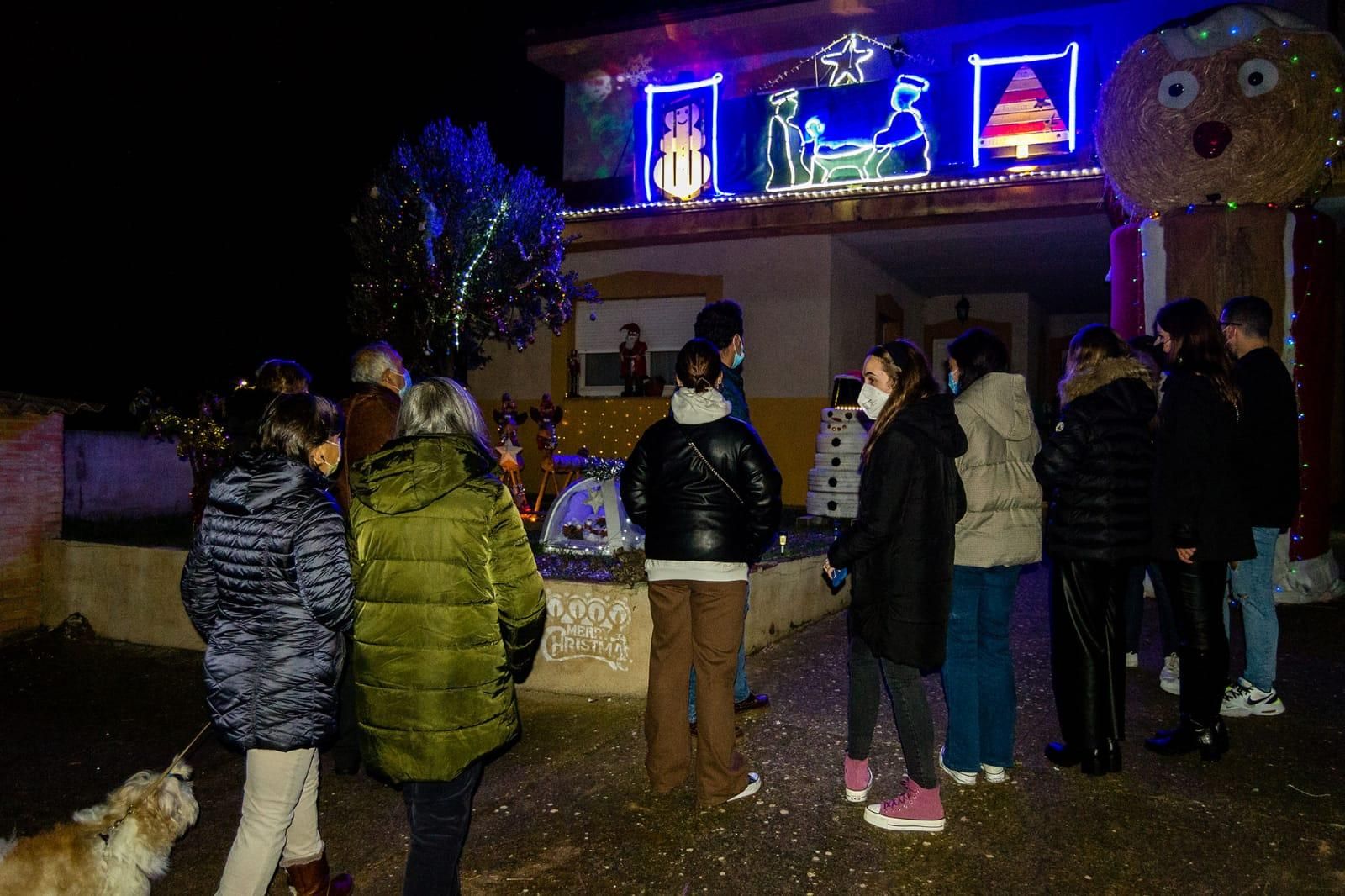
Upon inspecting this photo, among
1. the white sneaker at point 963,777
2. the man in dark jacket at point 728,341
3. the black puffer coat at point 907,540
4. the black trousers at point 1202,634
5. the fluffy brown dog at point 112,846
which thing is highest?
the man in dark jacket at point 728,341

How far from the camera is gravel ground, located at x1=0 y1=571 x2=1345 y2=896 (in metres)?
3.15

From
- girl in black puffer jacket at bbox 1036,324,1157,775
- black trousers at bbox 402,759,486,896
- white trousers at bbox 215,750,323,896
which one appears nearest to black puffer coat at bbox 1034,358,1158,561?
girl in black puffer jacket at bbox 1036,324,1157,775

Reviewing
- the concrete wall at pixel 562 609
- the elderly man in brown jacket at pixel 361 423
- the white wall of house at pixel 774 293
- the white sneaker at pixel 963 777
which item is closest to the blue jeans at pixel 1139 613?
the white sneaker at pixel 963 777

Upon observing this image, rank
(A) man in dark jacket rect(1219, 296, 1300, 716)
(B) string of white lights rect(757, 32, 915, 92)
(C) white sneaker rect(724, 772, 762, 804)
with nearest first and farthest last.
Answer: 1. (C) white sneaker rect(724, 772, 762, 804)
2. (A) man in dark jacket rect(1219, 296, 1300, 716)
3. (B) string of white lights rect(757, 32, 915, 92)

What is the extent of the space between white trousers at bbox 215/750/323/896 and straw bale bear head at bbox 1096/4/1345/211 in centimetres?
743

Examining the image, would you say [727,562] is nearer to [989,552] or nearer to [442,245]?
[989,552]

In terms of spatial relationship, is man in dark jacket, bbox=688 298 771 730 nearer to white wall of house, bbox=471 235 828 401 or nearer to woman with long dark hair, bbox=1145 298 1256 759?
woman with long dark hair, bbox=1145 298 1256 759

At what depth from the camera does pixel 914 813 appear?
3.42 meters

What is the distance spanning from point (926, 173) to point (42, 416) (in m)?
9.51

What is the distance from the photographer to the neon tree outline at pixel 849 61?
1262 cm

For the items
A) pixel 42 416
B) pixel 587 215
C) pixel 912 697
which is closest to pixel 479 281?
pixel 587 215

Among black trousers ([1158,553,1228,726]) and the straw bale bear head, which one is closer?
black trousers ([1158,553,1228,726])

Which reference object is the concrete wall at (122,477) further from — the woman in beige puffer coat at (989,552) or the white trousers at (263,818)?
the woman in beige puffer coat at (989,552)

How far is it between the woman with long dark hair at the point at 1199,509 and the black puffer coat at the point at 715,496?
1.85 metres
